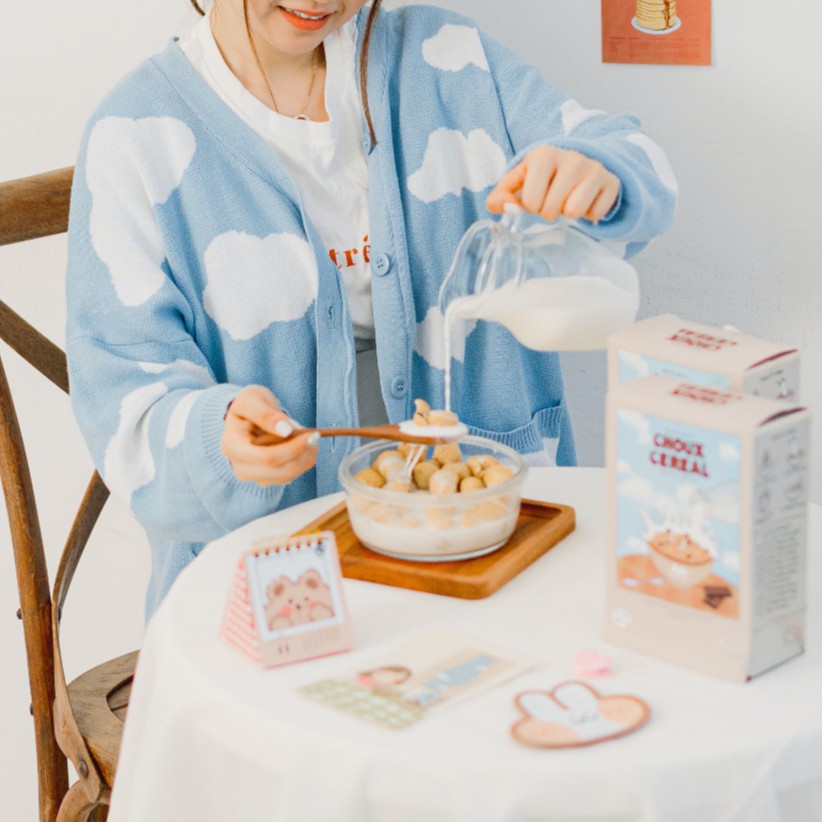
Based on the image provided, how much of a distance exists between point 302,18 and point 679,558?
715 mm

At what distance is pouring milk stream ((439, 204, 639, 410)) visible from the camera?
111 cm

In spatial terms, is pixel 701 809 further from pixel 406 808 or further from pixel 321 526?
pixel 321 526

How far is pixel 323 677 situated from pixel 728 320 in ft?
2.80

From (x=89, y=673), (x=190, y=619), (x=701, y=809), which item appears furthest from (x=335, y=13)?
(x=701, y=809)

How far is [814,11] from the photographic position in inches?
55.8

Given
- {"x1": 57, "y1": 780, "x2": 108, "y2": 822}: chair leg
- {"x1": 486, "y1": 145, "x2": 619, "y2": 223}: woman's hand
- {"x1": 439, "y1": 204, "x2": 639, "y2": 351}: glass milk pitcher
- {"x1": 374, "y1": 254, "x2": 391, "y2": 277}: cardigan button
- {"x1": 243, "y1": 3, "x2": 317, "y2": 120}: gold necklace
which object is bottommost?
{"x1": 57, "y1": 780, "x2": 108, "y2": 822}: chair leg

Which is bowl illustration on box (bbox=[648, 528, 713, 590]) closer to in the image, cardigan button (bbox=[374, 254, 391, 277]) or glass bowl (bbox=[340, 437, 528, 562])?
glass bowl (bbox=[340, 437, 528, 562])

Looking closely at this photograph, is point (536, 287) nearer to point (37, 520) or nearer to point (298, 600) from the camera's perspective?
A: point (298, 600)

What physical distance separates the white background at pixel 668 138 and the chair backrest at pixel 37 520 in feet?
0.90

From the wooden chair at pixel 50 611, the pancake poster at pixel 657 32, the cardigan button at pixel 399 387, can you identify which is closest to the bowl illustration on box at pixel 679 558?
the cardigan button at pixel 399 387

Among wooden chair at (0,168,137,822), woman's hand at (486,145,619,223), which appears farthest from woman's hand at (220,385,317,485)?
wooden chair at (0,168,137,822)

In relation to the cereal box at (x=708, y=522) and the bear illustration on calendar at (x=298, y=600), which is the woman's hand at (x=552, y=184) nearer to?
the cereal box at (x=708, y=522)

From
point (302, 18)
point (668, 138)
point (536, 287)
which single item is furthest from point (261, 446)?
point (668, 138)

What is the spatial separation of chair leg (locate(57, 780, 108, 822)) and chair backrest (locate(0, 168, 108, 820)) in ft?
0.14
